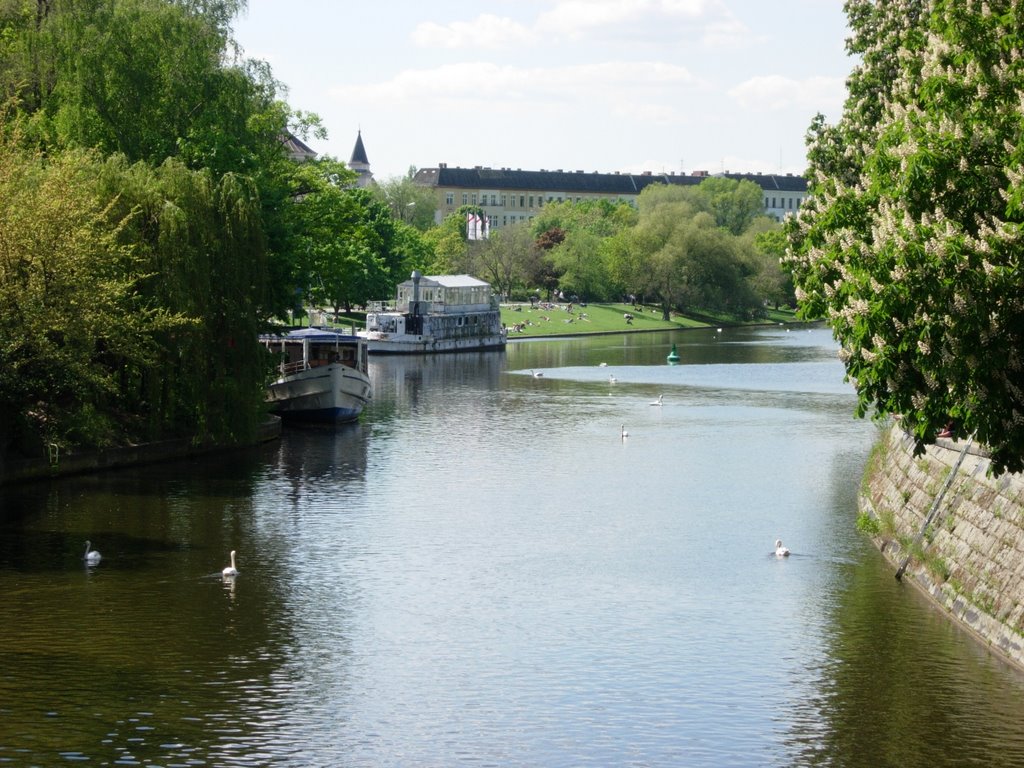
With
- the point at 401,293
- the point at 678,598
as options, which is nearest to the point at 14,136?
the point at 678,598

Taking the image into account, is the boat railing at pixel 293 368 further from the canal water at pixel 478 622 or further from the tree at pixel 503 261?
the tree at pixel 503 261

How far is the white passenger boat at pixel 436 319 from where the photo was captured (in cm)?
12988

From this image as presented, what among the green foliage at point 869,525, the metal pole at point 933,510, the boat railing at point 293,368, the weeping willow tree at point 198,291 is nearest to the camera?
the metal pole at point 933,510

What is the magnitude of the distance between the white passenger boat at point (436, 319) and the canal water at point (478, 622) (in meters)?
70.2

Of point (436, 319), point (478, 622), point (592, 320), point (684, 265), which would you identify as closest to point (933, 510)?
point (478, 622)

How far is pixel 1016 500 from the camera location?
30.8 metres

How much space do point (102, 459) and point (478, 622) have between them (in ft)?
76.9

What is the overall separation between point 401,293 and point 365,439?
71.6 meters

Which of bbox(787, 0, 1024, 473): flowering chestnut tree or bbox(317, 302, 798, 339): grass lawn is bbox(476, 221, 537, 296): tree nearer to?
bbox(317, 302, 798, 339): grass lawn

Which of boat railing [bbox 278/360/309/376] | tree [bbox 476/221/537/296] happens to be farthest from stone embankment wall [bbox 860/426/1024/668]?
tree [bbox 476/221/537/296]

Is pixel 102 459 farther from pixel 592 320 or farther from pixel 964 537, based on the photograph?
pixel 592 320

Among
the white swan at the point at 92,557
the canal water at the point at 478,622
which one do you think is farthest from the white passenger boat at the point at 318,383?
the white swan at the point at 92,557

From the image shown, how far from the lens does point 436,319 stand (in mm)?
133500

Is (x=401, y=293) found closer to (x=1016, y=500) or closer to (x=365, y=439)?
(x=365, y=439)
